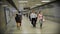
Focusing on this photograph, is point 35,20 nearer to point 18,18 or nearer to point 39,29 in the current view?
point 39,29

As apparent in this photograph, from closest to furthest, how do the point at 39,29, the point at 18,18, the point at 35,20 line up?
the point at 39,29, the point at 18,18, the point at 35,20

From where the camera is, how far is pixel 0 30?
20.7 ft

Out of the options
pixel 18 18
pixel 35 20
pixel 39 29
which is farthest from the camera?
pixel 35 20

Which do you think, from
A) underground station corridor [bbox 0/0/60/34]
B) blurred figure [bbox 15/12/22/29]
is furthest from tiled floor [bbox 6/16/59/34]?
blurred figure [bbox 15/12/22/29]

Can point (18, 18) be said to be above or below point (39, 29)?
above

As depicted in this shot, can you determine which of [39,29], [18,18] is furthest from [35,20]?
[18,18]

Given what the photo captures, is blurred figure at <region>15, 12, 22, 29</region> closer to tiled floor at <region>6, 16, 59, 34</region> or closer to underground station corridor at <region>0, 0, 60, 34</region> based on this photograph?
underground station corridor at <region>0, 0, 60, 34</region>

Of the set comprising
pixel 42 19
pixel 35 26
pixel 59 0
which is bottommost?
pixel 35 26

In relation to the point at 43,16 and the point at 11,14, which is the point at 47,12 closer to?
the point at 43,16

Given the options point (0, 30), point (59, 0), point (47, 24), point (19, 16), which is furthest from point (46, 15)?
point (59, 0)

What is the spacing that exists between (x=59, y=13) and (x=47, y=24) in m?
4.53

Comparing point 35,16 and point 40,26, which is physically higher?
point 35,16

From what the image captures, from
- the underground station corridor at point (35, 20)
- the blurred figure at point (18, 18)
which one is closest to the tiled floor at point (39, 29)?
the underground station corridor at point (35, 20)

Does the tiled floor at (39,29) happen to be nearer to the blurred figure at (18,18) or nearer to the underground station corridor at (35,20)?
the underground station corridor at (35,20)
